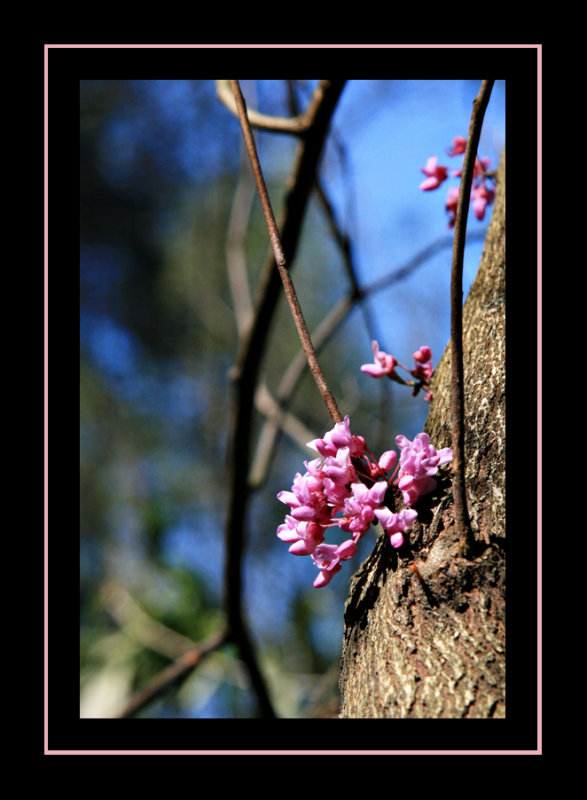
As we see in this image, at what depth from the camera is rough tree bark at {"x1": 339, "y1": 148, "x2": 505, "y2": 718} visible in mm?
590

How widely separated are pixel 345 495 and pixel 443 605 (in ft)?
0.48

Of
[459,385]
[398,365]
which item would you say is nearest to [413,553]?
[459,385]

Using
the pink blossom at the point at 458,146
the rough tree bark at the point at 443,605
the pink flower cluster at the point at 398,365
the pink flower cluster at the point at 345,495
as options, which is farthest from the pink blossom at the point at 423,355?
the pink blossom at the point at 458,146

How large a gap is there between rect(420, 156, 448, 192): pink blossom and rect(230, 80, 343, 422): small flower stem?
0.35 metres

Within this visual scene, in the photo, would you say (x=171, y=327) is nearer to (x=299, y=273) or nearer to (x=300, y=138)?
(x=299, y=273)

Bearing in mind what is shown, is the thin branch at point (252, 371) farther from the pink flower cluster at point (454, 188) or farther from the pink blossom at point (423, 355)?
the pink blossom at point (423, 355)

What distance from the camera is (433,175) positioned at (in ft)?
3.61

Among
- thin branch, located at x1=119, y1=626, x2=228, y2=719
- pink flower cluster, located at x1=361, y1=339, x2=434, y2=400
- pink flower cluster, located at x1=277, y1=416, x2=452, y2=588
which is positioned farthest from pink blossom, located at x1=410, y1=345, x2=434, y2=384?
thin branch, located at x1=119, y1=626, x2=228, y2=719

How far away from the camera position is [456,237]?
65cm

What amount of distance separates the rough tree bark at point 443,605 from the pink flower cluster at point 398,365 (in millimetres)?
137

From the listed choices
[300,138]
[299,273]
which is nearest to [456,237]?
[300,138]

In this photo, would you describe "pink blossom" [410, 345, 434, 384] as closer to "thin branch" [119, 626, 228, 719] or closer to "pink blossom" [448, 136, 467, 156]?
"pink blossom" [448, 136, 467, 156]

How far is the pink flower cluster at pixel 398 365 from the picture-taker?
35.7 inches
